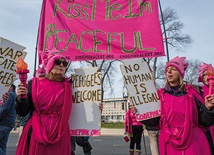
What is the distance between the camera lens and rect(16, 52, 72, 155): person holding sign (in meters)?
3.44

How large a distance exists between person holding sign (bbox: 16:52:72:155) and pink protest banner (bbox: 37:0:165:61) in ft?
4.32

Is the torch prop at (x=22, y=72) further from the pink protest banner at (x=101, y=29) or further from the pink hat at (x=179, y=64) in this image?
the pink hat at (x=179, y=64)

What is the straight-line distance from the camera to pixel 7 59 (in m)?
4.20

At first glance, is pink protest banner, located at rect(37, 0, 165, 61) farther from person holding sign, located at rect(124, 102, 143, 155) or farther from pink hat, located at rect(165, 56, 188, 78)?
person holding sign, located at rect(124, 102, 143, 155)

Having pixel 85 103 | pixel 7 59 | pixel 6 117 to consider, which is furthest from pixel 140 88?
pixel 6 117

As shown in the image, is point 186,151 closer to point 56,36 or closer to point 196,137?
point 196,137

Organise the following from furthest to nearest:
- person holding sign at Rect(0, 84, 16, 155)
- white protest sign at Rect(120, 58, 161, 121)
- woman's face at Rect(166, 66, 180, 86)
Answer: person holding sign at Rect(0, 84, 16, 155), white protest sign at Rect(120, 58, 161, 121), woman's face at Rect(166, 66, 180, 86)

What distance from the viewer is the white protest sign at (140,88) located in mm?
3902

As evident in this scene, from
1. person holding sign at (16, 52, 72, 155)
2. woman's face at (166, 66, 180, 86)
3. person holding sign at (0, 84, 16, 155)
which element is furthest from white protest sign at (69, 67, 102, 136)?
person holding sign at (0, 84, 16, 155)

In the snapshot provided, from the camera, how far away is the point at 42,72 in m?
4.86

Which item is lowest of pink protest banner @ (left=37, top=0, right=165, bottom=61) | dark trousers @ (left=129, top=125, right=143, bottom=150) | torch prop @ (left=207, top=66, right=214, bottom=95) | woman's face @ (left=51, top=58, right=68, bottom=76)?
dark trousers @ (left=129, top=125, right=143, bottom=150)

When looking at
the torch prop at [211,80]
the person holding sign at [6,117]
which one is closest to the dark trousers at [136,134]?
the person holding sign at [6,117]

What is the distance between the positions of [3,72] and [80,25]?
1.53 metres

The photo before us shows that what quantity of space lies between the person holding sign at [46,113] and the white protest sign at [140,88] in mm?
847
